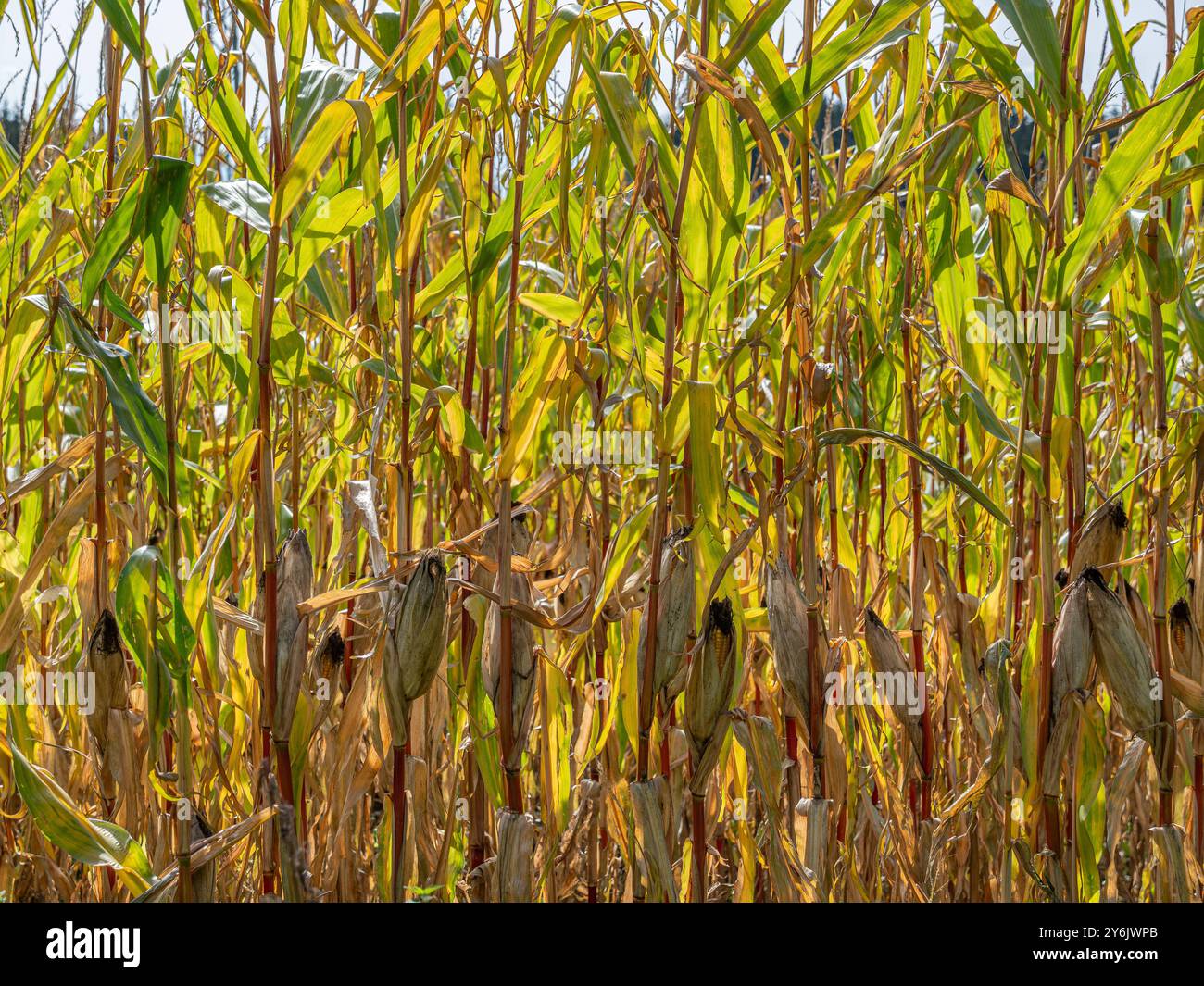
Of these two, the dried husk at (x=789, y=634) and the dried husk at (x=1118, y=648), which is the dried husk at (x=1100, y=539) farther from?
the dried husk at (x=789, y=634)

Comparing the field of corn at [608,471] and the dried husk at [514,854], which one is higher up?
the field of corn at [608,471]

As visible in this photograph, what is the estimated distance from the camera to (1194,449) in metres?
0.82

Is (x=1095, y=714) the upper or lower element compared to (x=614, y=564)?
lower

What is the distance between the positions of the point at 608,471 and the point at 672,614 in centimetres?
20

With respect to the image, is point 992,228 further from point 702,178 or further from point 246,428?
point 246,428

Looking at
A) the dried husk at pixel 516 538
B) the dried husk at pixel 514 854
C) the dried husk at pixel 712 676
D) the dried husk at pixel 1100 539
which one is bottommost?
the dried husk at pixel 514 854

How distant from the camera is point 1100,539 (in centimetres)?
85

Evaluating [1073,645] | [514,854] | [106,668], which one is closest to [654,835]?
[514,854]

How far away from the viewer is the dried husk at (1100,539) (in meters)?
0.83

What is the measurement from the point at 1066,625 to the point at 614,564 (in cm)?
36

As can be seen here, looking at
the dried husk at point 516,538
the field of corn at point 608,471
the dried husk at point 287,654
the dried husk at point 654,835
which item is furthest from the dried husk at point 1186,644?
the dried husk at point 287,654

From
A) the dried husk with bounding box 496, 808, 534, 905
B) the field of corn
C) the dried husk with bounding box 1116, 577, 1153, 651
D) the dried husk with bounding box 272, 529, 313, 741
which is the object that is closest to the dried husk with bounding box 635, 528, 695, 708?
the field of corn

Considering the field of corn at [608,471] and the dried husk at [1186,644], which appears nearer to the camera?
the field of corn at [608,471]
